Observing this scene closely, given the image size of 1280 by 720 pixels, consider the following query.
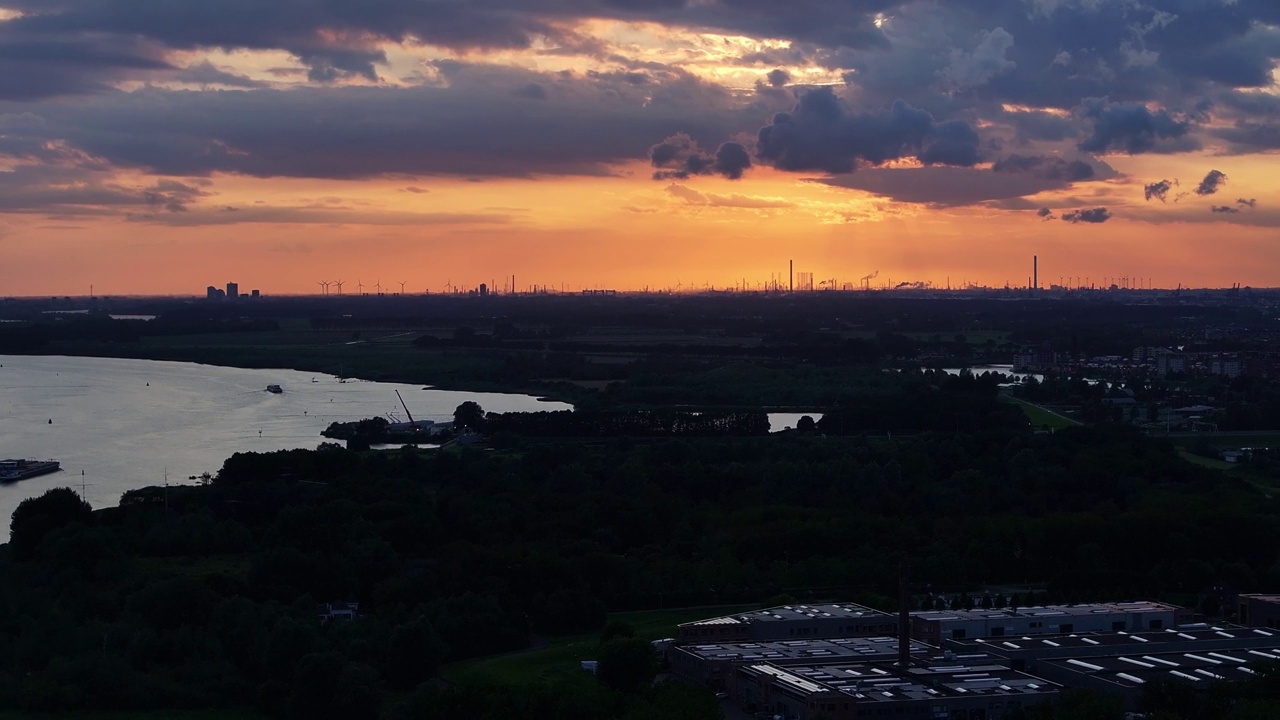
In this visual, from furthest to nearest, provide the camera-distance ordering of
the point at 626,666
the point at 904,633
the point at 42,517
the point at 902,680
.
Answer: the point at 42,517, the point at 904,633, the point at 626,666, the point at 902,680

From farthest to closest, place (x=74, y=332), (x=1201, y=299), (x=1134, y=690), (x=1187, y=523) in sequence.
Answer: (x=1201, y=299) → (x=74, y=332) → (x=1187, y=523) → (x=1134, y=690)

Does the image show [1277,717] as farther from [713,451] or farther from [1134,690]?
[713,451]

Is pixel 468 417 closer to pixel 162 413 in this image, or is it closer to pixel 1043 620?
pixel 162 413

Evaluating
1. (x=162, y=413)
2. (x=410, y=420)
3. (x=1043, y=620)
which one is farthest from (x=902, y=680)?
(x=162, y=413)

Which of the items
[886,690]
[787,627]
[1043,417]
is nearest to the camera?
[886,690]

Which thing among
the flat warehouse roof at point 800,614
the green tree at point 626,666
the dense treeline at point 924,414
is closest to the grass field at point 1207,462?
the dense treeline at point 924,414

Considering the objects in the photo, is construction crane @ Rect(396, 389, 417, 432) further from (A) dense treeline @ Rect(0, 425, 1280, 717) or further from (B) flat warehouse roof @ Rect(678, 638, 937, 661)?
(B) flat warehouse roof @ Rect(678, 638, 937, 661)

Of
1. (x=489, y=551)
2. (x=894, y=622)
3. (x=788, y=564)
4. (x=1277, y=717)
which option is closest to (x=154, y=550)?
(x=489, y=551)

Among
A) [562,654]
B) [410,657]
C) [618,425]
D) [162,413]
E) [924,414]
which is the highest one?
[924,414]
